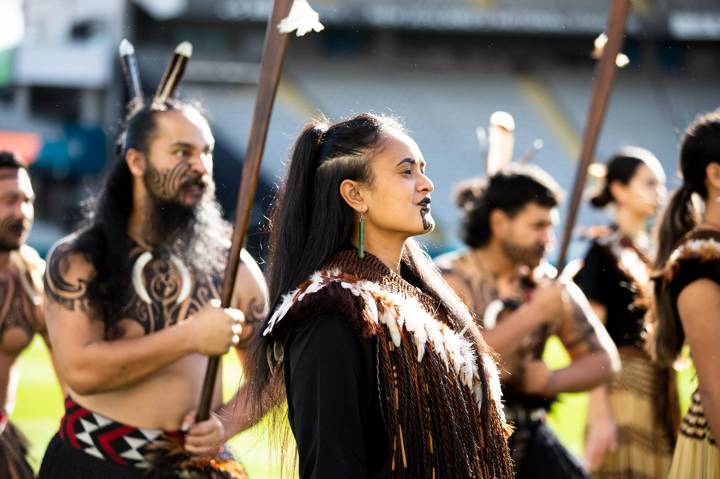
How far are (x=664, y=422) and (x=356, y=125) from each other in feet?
11.5

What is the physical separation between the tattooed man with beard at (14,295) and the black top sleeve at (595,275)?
9.37 feet

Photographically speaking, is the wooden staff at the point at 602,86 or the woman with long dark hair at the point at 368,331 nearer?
the woman with long dark hair at the point at 368,331

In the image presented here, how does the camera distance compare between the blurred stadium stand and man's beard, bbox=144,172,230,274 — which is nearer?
man's beard, bbox=144,172,230,274

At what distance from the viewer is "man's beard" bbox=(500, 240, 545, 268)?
4996mm

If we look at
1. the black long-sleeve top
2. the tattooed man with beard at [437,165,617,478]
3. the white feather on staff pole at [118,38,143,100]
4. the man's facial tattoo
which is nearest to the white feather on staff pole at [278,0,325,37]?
the black long-sleeve top

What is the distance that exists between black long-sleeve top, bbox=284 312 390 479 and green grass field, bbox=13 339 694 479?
13.1 feet

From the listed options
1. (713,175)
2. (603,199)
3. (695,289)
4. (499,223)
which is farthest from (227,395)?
(695,289)

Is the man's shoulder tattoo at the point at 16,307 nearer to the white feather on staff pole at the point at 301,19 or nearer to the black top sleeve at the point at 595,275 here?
the white feather on staff pole at the point at 301,19

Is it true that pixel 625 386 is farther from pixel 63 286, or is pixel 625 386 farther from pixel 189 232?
pixel 63 286

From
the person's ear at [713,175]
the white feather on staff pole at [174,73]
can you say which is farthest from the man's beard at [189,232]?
the person's ear at [713,175]

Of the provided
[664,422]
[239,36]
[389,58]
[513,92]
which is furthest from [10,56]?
[664,422]

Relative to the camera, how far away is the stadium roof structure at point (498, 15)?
2802 centimetres

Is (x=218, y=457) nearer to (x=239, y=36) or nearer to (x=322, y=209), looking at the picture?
(x=322, y=209)

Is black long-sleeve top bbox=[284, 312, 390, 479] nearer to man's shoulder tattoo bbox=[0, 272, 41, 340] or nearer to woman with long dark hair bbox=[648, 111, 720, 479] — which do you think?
woman with long dark hair bbox=[648, 111, 720, 479]
